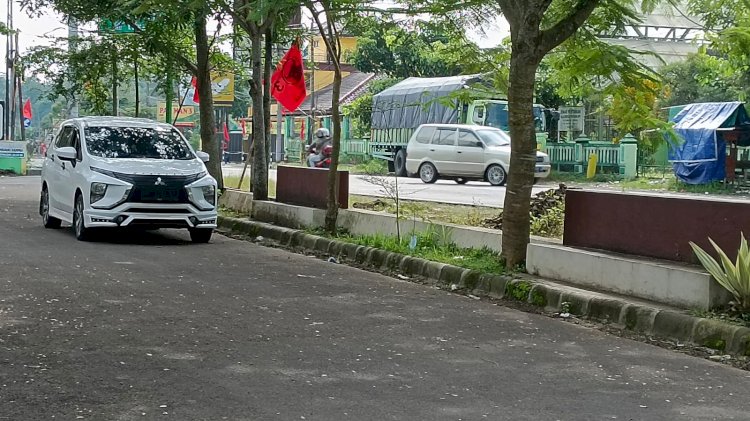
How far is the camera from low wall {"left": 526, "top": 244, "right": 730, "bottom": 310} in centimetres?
848

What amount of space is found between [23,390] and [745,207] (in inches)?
227

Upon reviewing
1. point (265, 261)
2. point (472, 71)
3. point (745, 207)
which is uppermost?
point (472, 71)

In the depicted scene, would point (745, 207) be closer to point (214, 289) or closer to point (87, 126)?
point (214, 289)

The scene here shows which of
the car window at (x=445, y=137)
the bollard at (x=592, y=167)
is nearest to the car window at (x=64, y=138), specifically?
the car window at (x=445, y=137)

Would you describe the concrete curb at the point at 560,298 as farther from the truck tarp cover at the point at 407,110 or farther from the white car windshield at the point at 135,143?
the truck tarp cover at the point at 407,110

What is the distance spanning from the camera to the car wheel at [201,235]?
15.0 metres

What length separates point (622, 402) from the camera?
6012mm

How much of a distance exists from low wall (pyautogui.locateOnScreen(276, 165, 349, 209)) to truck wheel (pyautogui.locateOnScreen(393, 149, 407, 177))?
72.0 ft

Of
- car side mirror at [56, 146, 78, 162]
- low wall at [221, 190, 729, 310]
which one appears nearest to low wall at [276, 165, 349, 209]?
low wall at [221, 190, 729, 310]

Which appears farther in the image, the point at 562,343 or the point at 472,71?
the point at 472,71

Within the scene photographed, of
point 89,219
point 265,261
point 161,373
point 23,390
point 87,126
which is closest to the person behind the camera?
point 23,390

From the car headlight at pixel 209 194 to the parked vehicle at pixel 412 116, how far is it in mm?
17438

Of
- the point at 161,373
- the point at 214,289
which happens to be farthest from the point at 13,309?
the point at 161,373

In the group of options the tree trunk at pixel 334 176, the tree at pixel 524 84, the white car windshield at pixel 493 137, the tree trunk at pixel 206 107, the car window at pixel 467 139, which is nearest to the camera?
the tree at pixel 524 84
